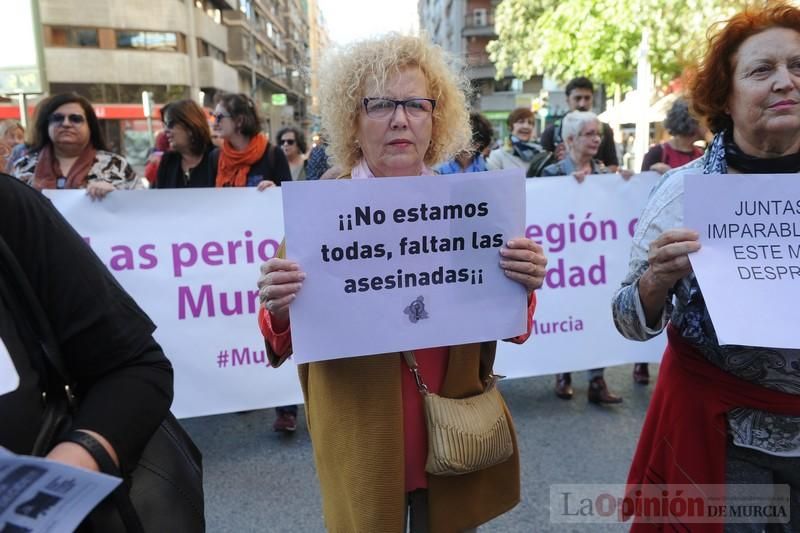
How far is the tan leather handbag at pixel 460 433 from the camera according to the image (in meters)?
1.38

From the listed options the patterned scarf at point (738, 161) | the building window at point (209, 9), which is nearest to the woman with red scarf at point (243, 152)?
the patterned scarf at point (738, 161)

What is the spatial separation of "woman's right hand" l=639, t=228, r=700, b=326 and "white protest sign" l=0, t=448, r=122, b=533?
1208mm

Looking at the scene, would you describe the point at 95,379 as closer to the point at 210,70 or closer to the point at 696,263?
the point at 696,263

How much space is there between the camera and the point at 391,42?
1492mm

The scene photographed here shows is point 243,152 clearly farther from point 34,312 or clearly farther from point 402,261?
point 34,312

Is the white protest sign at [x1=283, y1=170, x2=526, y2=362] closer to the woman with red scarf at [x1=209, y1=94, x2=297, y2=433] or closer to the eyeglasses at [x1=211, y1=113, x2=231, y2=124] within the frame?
the woman with red scarf at [x1=209, y1=94, x2=297, y2=433]

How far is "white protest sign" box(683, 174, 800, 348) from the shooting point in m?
1.30

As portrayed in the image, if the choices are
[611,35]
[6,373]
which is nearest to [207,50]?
[611,35]

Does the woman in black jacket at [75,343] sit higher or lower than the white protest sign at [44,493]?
higher

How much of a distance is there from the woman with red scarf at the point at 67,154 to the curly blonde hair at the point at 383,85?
214 centimetres

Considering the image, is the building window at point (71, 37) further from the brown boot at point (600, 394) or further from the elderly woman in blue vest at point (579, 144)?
the brown boot at point (600, 394)

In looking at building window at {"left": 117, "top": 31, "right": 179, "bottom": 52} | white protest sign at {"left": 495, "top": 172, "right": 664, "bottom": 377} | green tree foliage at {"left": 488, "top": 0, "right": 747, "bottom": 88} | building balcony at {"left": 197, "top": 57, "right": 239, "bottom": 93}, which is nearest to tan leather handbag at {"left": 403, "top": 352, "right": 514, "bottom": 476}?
white protest sign at {"left": 495, "top": 172, "right": 664, "bottom": 377}

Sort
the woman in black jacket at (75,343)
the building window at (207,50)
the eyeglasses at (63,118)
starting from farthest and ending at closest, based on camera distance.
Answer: the building window at (207,50)
the eyeglasses at (63,118)
the woman in black jacket at (75,343)

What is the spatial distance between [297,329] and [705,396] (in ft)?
3.54
